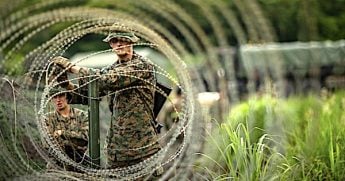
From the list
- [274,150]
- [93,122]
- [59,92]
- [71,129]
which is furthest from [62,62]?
[274,150]

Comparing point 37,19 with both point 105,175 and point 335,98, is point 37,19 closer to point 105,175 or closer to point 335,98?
point 105,175

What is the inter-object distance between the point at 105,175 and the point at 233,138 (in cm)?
90

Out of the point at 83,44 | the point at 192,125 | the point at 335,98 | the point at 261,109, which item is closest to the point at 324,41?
the point at 83,44

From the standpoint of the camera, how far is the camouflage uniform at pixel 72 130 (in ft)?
20.1

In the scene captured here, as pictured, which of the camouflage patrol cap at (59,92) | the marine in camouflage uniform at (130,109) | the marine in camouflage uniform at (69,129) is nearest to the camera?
the marine in camouflage uniform at (130,109)

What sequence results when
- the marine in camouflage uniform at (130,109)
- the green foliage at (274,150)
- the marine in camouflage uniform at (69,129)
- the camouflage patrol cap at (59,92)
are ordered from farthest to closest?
the marine in camouflage uniform at (69,129) < the camouflage patrol cap at (59,92) < the marine in camouflage uniform at (130,109) < the green foliage at (274,150)

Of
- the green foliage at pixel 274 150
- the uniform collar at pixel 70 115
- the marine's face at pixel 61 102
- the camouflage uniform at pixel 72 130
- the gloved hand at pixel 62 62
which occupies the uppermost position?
the gloved hand at pixel 62 62

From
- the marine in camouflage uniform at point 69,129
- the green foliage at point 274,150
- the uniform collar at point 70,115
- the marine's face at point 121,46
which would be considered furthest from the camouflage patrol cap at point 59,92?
the green foliage at point 274,150

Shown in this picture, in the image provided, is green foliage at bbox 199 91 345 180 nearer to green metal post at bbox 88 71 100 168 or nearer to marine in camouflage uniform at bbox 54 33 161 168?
marine in camouflage uniform at bbox 54 33 161 168

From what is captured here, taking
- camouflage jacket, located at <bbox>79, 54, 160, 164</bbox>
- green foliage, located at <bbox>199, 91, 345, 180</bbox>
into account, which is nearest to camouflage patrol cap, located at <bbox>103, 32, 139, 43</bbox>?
camouflage jacket, located at <bbox>79, 54, 160, 164</bbox>

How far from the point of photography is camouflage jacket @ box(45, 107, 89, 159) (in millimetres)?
6137

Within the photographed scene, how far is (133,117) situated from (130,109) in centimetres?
6

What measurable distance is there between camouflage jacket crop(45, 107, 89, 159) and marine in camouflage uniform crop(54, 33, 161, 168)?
8.6 inches

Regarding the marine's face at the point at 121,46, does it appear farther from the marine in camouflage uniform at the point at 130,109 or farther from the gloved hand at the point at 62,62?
the gloved hand at the point at 62,62
